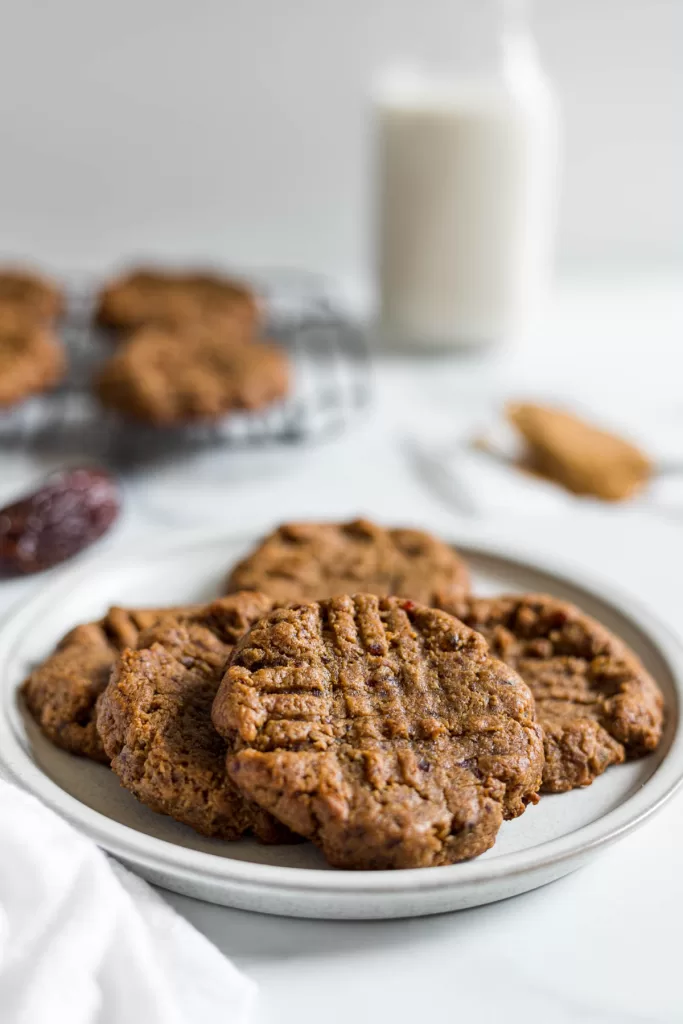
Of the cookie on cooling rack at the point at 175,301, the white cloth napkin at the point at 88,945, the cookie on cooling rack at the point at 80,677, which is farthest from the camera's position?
the cookie on cooling rack at the point at 175,301

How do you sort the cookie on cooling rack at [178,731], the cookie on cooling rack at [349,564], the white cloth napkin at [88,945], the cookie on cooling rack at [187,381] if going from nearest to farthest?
the white cloth napkin at [88,945], the cookie on cooling rack at [178,731], the cookie on cooling rack at [349,564], the cookie on cooling rack at [187,381]

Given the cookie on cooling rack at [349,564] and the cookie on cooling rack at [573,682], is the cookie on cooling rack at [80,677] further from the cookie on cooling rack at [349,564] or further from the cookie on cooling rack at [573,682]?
the cookie on cooling rack at [573,682]

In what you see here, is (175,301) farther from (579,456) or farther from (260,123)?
(579,456)

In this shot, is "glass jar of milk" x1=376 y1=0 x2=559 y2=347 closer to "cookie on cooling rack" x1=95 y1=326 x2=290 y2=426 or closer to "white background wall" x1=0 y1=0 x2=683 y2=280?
"white background wall" x1=0 y1=0 x2=683 y2=280

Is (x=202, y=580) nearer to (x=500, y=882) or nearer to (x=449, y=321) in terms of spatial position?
(x=500, y=882)

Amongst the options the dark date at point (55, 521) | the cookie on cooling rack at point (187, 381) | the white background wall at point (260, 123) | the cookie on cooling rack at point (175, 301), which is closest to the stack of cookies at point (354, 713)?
the dark date at point (55, 521)

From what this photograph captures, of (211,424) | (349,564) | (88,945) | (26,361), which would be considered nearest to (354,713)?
(88,945)

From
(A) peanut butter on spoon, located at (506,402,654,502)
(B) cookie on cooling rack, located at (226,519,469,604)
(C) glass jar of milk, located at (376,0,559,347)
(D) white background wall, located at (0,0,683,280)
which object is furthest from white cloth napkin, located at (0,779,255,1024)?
(D) white background wall, located at (0,0,683,280)
